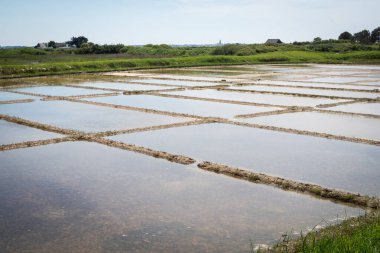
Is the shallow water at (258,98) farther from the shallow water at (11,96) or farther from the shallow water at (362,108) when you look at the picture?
the shallow water at (11,96)

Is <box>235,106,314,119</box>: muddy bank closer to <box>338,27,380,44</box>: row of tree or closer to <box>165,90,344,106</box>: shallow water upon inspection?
<box>165,90,344,106</box>: shallow water

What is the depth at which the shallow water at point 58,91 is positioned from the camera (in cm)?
1370

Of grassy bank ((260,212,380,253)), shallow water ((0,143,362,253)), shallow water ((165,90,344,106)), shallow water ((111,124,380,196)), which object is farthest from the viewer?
shallow water ((165,90,344,106))

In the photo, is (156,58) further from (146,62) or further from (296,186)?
(296,186)

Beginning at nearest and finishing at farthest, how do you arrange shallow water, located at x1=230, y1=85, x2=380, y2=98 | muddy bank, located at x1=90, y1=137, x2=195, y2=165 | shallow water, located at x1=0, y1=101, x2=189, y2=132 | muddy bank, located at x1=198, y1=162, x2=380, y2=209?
1. muddy bank, located at x1=198, y1=162, x2=380, y2=209
2. muddy bank, located at x1=90, y1=137, x2=195, y2=165
3. shallow water, located at x1=0, y1=101, x2=189, y2=132
4. shallow water, located at x1=230, y1=85, x2=380, y2=98

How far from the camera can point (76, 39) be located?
3349 inches

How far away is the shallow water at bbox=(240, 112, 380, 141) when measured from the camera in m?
7.57

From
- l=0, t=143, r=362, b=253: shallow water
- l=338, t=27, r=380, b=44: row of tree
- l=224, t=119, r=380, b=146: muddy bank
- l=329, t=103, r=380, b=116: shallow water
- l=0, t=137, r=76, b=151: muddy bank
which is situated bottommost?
l=0, t=143, r=362, b=253: shallow water

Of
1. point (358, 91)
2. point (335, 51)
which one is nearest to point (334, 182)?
point (358, 91)

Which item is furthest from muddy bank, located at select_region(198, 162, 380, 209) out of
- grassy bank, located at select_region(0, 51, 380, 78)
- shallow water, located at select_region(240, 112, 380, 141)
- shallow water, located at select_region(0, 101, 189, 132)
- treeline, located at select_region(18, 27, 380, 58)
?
treeline, located at select_region(18, 27, 380, 58)

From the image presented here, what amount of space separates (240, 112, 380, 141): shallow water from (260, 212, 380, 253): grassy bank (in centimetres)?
382

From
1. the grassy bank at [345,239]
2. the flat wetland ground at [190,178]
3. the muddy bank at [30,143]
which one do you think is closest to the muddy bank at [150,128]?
the flat wetland ground at [190,178]

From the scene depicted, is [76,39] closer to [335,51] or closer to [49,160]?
[335,51]

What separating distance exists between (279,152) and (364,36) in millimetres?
79641
